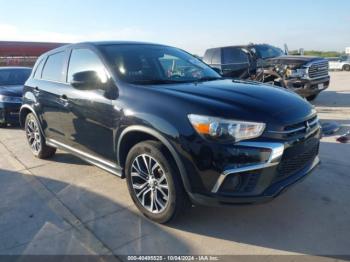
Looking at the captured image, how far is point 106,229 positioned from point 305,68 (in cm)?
844

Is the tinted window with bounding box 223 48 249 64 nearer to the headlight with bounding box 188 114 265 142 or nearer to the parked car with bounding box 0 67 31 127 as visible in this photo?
the parked car with bounding box 0 67 31 127

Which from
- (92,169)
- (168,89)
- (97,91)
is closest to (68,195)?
(92,169)

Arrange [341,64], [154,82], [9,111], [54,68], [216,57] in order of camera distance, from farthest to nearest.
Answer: [341,64] → [216,57] → [9,111] → [54,68] → [154,82]

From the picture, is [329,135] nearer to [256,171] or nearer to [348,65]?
[256,171]

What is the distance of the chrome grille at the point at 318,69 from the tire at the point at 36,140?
7.61 metres

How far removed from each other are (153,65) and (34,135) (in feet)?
9.23

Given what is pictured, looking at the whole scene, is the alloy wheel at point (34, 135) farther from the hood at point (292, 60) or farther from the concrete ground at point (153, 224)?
the hood at point (292, 60)

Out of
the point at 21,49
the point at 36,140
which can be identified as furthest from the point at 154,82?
the point at 21,49

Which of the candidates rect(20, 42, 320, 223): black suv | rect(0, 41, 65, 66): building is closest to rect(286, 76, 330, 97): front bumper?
rect(20, 42, 320, 223): black suv

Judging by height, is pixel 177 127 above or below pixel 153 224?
above

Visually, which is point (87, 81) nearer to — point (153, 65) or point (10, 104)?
point (153, 65)

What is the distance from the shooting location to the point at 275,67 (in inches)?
409

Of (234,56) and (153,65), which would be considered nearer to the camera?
(153,65)

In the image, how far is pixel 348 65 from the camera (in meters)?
32.6
